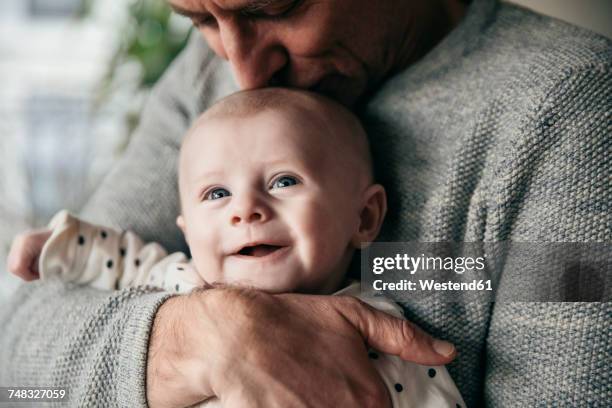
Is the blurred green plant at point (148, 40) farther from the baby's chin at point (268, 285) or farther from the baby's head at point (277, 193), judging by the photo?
the baby's chin at point (268, 285)

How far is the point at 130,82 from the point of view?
7.55ft

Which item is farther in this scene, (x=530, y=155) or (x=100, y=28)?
(x=100, y=28)

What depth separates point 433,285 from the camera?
100 cm

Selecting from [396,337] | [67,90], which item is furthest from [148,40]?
[396,337]

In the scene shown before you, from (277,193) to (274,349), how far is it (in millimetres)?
276

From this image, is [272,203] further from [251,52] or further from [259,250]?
[251,52]

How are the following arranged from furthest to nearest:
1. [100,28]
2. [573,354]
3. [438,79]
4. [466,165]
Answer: [100,28] < [438,79] < [466,165] < [573,354]

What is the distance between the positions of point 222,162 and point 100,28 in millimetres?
1766

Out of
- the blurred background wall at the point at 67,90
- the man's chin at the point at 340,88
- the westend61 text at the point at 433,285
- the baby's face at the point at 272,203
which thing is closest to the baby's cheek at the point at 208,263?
the baby's face at the point at 272,203

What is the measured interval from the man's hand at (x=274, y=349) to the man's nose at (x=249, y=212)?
126 millimetres

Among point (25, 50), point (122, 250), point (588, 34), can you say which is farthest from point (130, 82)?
point (588, 34)

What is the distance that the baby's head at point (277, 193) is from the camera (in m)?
0.98

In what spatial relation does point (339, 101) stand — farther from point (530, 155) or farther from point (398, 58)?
point (530, 155)

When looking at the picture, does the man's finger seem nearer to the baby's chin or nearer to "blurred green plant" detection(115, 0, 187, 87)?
the baby's chin
